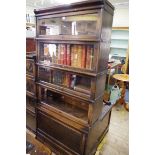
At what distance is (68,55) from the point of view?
5.51 feet

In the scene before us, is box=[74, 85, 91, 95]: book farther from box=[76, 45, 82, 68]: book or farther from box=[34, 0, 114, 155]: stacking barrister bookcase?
box=[76, 45, 82, 68]: book

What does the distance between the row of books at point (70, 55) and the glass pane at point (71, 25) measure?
0.53 ft

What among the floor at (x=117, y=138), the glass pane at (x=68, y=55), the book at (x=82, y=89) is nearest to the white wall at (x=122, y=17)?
the floor at (x=117, y=138)

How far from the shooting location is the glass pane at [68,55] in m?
1.52

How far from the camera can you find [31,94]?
2160mm

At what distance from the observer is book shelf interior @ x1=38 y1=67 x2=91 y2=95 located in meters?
1.68

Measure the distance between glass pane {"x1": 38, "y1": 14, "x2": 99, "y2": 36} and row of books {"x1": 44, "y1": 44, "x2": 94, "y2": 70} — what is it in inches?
6.4

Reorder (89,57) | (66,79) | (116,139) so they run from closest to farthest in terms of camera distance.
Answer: (89,57) < (66,79) < (116,139)

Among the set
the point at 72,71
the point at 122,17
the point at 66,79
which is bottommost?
the point at 66,79

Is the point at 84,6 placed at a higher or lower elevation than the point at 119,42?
lower

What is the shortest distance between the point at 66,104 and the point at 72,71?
2.22ft

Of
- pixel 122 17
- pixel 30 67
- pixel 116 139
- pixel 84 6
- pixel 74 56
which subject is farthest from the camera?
pixel 122 17

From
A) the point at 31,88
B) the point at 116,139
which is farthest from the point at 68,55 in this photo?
the point at 116,139

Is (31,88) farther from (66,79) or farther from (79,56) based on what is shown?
(79,56)
